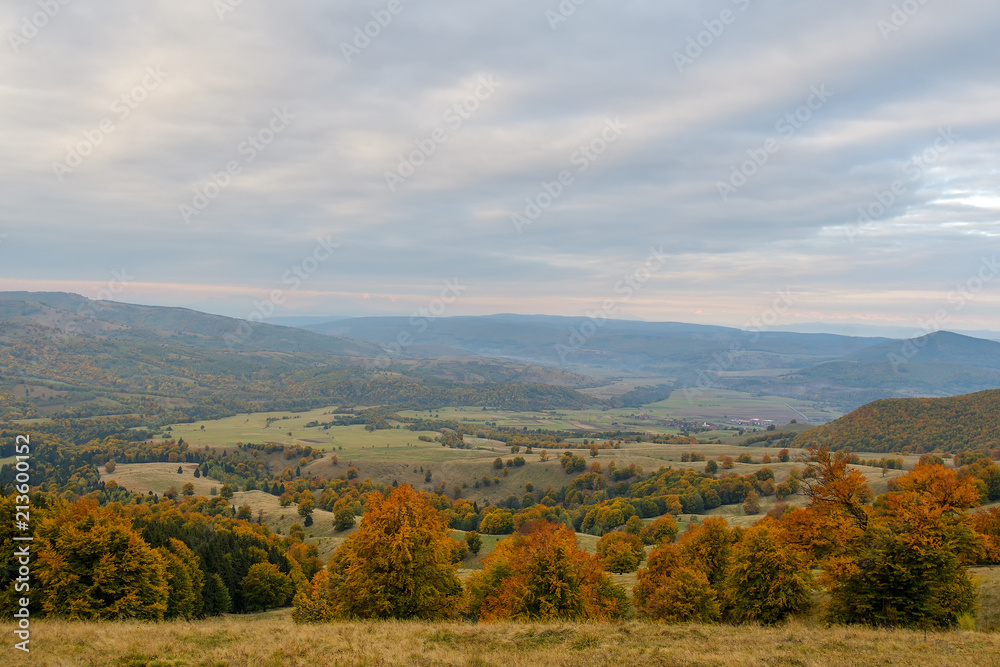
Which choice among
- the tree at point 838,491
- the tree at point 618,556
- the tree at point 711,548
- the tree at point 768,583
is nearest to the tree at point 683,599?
the tree at point 768,583

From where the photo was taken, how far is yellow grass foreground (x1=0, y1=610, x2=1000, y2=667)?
71.6 ft

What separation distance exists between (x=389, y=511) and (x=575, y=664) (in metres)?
18.6

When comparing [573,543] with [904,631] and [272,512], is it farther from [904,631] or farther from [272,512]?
[272,512]

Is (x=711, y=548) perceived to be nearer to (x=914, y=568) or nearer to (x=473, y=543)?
(x=914, y=568)

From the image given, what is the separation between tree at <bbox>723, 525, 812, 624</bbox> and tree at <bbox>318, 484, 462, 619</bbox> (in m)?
20.6

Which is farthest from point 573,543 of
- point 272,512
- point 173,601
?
point 272,512

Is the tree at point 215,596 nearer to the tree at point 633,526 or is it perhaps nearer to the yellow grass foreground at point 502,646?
the yellow grass foreground at point 502,646

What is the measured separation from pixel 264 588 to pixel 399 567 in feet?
136

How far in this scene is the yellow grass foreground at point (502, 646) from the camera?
21.8 metres

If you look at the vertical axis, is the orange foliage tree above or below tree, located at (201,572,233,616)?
above

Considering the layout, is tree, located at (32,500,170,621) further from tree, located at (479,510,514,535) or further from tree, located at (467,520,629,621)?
tree, located at (479,510,514,535)

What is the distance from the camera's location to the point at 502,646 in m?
25.4

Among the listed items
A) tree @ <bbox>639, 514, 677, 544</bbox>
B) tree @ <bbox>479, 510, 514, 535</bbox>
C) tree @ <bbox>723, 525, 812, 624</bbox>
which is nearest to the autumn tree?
tree @ <bbox>723, 525, 812, 624</bbox>

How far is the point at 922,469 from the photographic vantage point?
3569 centimetres
